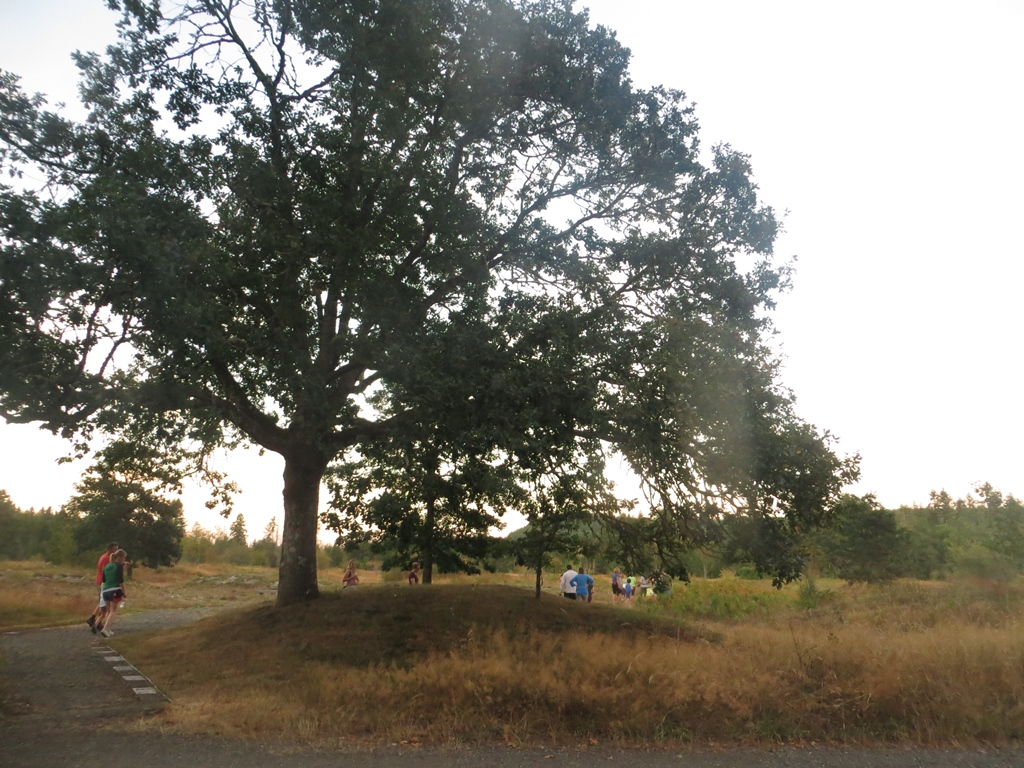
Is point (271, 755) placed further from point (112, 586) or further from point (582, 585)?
point (582, 585)

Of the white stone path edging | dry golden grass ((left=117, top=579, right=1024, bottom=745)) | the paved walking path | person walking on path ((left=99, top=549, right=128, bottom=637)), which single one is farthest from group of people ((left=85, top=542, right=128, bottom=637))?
the paved walking path

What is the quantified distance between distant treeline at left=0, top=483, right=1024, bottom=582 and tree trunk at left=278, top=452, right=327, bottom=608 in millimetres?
A: 3828

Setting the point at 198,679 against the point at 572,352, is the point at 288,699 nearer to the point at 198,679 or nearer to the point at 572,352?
the point at 198,679

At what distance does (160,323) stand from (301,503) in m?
6.07

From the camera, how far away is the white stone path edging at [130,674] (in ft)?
28.0

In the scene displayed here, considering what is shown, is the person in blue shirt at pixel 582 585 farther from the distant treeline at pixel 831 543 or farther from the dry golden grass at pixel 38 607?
the dry golden grass at pixel 38 607

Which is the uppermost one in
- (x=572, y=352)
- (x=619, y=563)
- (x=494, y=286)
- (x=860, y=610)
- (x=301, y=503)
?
(x=494, y=286)

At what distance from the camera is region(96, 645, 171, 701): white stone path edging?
28.0 feet

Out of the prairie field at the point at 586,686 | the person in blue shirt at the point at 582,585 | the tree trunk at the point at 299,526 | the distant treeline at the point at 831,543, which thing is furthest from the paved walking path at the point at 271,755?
the person in blue shirt at the point at 582,585

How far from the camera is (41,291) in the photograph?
880cm

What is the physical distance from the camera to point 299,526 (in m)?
14.4

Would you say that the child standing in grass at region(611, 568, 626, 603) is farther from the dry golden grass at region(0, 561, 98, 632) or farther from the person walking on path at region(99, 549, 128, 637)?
the dry golden grass at region(0, 561, 98, 632)

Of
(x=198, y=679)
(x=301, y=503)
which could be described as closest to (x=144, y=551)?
(x=301, y=503)

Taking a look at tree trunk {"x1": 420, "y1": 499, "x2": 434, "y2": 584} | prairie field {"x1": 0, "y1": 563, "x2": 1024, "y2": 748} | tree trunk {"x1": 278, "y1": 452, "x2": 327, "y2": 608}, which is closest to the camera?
prairie field {"x1": 0, "y1": 563, "x2": 1024, "y2": 748}
